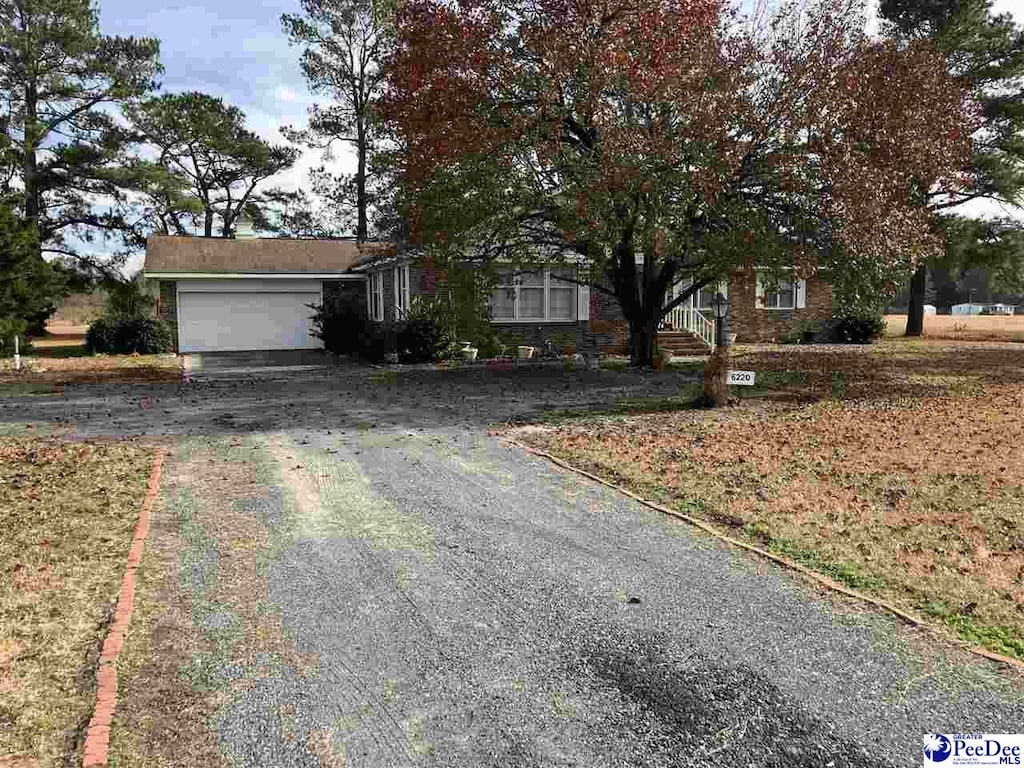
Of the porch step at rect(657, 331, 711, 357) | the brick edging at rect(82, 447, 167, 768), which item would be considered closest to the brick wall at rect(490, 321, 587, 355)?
the porch step at rect(657, 331, 711, 357)

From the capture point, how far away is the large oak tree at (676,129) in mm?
11750

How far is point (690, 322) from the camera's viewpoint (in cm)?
2266

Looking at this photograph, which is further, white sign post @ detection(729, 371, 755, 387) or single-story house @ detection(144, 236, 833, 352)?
single-story house @ detection(144, 236, 833, 352)

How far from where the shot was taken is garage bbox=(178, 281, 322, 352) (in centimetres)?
2300

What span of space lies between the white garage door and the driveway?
17425 mm

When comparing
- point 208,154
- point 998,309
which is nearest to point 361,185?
point 208,154

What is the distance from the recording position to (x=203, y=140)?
117 ft

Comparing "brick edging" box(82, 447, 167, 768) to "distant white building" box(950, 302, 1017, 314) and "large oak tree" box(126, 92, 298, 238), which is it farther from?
"distant white building" box(950, 302, 1017, 314)

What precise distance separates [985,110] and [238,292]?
24.0 m

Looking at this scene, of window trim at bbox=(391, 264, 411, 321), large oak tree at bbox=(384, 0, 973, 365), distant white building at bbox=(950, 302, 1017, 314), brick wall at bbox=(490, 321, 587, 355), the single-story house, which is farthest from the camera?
distant white building at bbox=(950, 302, 1017, 314)

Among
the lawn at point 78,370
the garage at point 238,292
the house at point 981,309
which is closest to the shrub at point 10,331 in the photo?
the lawn at point 78,370

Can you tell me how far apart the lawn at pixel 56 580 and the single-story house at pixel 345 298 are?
12783mm

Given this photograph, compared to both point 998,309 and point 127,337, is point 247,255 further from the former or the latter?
point 998,309

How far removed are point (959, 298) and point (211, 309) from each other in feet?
247
